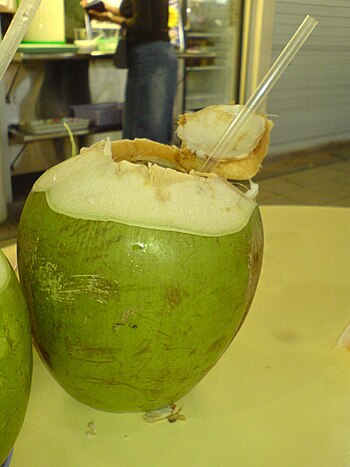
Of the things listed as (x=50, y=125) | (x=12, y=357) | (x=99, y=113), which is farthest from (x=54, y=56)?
(x=12, y=357)

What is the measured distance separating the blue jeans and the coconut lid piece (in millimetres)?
2350

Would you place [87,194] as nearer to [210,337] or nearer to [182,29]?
[210,337]

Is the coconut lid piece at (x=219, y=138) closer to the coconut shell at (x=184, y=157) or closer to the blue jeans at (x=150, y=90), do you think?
the coconut shell at (x=184, y=157)

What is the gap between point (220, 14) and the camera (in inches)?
155

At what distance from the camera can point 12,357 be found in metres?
0.42

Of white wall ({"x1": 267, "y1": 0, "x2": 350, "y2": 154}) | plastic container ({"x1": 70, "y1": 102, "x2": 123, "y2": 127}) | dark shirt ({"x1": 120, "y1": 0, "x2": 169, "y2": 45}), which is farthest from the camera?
white wall ({"x1": 267, "y1": 0, "x2": 350, "y2": 154})

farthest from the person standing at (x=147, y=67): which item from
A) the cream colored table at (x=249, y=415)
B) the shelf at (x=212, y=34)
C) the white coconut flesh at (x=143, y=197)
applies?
the white coconut flesh at (x=143, y=197)

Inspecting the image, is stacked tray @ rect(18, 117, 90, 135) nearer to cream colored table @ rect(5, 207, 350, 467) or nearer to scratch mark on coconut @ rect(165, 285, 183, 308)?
cream colored table @ rect(5, 207, 350, 467)

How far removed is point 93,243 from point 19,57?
2538 mm

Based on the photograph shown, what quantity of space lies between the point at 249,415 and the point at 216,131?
298 millimetres

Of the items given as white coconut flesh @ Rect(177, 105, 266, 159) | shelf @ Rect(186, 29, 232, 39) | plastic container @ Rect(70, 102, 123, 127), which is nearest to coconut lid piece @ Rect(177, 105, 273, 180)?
white coconut flesh @ Rect(177, 105, 266, 159)

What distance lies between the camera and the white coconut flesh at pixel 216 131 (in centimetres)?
60

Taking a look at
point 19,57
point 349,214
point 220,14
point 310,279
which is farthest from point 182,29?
point 310,279

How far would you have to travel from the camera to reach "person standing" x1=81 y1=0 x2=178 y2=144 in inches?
109
